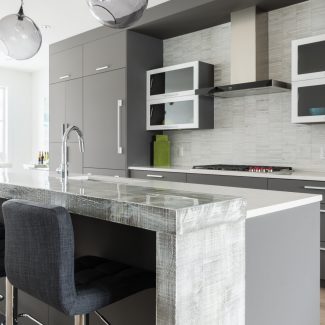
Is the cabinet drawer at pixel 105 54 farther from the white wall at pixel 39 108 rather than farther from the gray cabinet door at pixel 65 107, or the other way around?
the white wall at pixel 39 108

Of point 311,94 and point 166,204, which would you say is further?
point 311,94

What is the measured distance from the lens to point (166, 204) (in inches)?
49.6

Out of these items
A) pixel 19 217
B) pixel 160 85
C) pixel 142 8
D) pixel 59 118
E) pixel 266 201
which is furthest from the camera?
pixel 59 118

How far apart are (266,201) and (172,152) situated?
3.42 m

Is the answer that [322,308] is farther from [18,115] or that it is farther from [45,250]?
[18,115]

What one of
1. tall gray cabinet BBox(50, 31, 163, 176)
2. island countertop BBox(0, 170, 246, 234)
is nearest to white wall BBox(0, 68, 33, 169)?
tall gray cabinet BBox(50, 31, 163, 176)

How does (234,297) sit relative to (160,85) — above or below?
below

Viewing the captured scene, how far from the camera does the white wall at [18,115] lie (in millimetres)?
7863

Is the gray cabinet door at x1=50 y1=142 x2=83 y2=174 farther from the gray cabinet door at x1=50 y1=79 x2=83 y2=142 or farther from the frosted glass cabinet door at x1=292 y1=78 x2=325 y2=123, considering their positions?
the frosted glass cabinet door at x1=292 y1=78 x2=325 y2=123

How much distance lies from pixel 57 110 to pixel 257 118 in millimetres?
2854

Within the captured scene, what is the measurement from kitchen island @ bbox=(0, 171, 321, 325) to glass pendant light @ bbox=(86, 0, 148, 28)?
93 cm

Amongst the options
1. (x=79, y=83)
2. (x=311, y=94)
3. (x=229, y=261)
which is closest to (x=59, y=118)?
(x=79, y=83)

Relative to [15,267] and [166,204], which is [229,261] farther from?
[15,267]

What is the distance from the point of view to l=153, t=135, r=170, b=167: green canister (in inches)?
193
